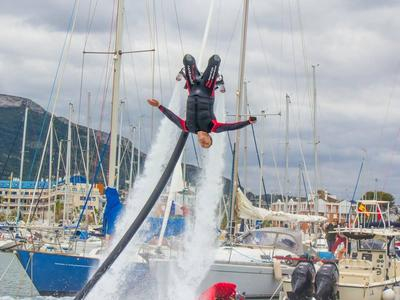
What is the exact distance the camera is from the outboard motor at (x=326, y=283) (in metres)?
28.0

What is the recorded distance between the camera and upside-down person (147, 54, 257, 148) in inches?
669

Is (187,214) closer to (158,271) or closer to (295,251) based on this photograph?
(158,271)

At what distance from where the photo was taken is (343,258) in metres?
33.3

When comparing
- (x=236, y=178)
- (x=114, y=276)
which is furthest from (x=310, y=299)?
(x=236, y=178)

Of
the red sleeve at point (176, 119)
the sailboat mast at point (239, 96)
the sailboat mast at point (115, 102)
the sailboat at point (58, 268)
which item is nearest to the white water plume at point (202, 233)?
the red sleeve at point (176, 119)

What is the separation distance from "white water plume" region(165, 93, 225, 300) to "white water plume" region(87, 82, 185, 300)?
1551mm

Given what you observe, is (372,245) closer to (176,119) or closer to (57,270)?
(57,270)

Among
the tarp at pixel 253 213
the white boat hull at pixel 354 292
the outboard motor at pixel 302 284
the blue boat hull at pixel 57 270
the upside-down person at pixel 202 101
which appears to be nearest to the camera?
the upside-down person at pixel 202 101

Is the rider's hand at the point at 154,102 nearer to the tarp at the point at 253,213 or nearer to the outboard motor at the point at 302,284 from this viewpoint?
the outboard motor at the point at 302,284

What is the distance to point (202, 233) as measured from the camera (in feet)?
85.4

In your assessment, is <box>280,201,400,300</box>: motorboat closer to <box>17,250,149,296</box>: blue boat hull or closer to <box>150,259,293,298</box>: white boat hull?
<box>150,259,293,298</box>: white boat hull

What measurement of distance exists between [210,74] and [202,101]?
2.04 feet

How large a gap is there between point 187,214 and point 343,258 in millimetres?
9627

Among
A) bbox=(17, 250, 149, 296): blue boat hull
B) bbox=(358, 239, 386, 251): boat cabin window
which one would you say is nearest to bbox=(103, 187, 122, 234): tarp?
bbox=(17, 250, 149, 296): blue boat hull
